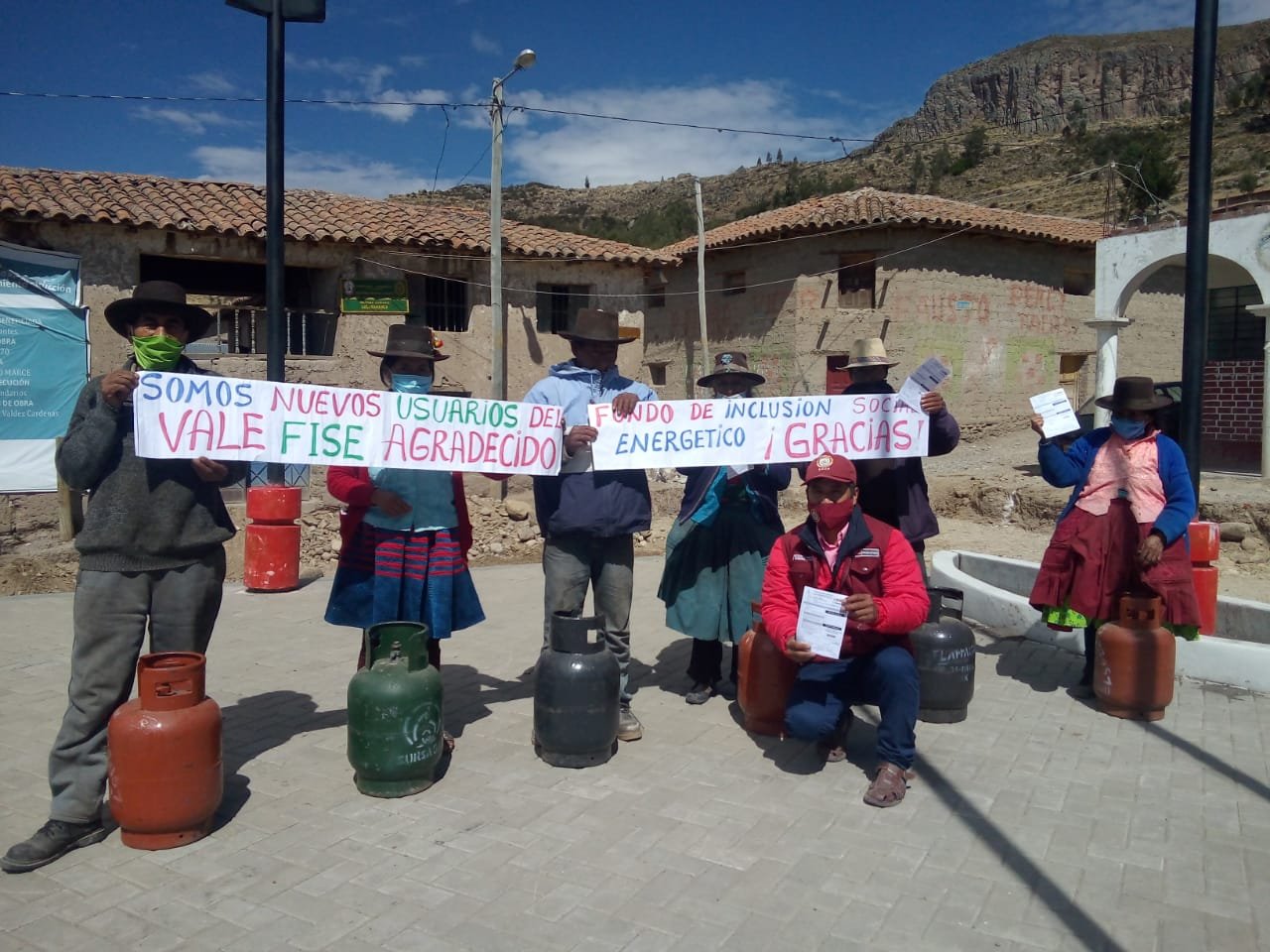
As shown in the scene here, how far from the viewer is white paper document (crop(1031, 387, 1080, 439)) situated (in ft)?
17.5

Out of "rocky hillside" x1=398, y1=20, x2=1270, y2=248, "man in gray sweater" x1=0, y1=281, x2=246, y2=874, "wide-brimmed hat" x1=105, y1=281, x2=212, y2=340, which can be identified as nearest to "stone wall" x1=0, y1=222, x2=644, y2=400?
"rocky hillside" x1=398, y1=20, x2=1270, y2=248

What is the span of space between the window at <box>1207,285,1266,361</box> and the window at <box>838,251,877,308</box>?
8.28m

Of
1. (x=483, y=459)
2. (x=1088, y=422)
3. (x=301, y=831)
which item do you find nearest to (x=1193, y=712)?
(x=483, y=459)

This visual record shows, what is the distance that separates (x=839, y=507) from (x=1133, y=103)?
108 metres

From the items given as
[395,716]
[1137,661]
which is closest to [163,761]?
[395,716]

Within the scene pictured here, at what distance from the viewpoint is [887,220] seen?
2433 cm

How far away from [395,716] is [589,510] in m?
1.40

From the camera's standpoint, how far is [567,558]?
16.1 ft

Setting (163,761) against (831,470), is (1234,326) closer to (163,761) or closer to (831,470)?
(831,470)

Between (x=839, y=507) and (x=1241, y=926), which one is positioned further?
(x=839, y=507)

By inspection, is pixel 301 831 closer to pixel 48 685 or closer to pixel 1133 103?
pixel 48 685

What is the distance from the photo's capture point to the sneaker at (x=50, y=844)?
3.49 metres

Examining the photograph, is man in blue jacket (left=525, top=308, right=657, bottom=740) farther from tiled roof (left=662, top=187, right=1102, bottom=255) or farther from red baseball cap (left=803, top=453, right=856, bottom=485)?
tiled roof (left=662, top=187, right=1102, bottom=255)

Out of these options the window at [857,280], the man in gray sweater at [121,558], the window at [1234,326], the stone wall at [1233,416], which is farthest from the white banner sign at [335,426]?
the window at [857,280]
